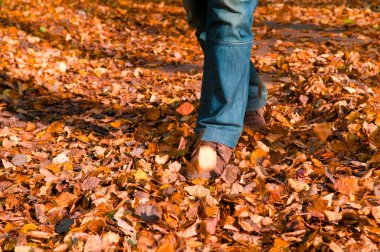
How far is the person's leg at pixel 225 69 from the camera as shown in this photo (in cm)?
246

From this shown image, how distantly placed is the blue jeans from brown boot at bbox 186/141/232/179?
4 centimetres

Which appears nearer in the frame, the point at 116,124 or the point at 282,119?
the point at 282,119

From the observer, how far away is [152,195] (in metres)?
2.54

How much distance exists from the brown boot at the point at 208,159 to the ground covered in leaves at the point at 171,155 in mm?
72

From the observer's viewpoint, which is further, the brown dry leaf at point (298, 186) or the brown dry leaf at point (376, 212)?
the brown dry leaf at point (298, 186)

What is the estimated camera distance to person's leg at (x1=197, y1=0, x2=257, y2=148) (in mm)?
2463

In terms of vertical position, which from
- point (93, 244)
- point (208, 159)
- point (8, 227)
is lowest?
point (8, 227)

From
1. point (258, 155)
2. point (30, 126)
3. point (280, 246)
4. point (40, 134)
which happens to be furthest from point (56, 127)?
point (280, 246)

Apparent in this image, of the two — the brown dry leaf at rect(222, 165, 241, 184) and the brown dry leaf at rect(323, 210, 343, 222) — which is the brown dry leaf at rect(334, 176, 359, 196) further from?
the brown dry leaf at rect(222, 165, 241, 184)

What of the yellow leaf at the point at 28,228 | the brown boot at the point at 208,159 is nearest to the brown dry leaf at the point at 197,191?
the brown boot at the point at 208,159

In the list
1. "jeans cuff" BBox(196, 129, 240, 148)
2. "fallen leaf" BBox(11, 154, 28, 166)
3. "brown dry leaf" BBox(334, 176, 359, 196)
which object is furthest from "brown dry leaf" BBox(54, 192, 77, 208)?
"brown dry leaf" BBox(334, 176, 359, 196)

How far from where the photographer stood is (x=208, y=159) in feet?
8.74

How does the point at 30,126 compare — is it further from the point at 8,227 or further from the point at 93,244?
the point at 93,244

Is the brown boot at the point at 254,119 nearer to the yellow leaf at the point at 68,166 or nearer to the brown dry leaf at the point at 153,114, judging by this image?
the brown dry leaf at the point at 153,114
